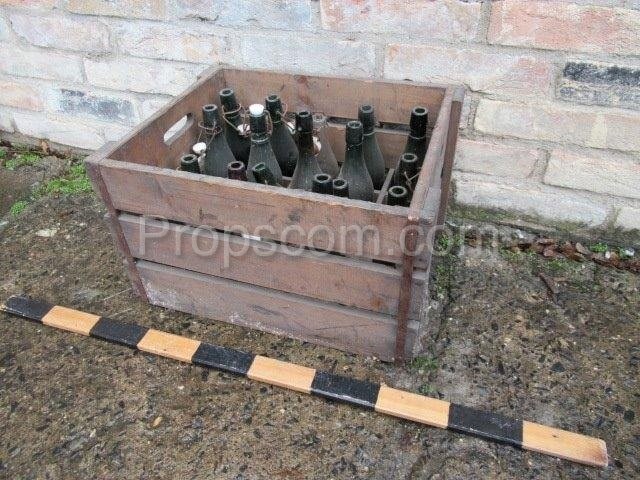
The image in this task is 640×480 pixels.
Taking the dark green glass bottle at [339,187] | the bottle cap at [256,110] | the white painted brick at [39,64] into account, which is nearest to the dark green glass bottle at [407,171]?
the dark green glass bottle at [339,187]

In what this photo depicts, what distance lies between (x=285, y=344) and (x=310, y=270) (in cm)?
34

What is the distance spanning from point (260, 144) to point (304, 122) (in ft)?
0.51

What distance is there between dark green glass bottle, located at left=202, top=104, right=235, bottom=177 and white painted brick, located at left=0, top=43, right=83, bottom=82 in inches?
38.0

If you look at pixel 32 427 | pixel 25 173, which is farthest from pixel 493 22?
pixel 25 173

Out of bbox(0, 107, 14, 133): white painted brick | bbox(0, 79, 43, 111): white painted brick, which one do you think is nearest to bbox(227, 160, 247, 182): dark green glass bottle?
bbox(0, 79, 43, 111): white painted brick

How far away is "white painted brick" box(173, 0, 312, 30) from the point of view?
176 cm

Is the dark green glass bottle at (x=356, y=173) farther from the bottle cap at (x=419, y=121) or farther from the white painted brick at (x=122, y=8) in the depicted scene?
the white painted brick at (x=122, y=8)

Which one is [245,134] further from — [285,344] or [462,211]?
[462,211]

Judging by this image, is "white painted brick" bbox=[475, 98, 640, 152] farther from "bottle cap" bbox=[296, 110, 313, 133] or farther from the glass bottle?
"bottle cap" bbox=[296, 110, 313, 133]

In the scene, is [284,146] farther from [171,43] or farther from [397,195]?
[171,43]

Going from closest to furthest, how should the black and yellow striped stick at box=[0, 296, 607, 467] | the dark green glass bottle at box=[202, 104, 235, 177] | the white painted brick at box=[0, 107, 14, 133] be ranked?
the black and yellow striped stick at box=[0, 296, 607, 467], the dark green glass bottle at box=[202, 104, 235, 177], the white painted brick at box=[0, 107, 14, 133]

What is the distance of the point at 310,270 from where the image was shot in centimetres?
134

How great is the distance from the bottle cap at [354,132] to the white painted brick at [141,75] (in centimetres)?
86

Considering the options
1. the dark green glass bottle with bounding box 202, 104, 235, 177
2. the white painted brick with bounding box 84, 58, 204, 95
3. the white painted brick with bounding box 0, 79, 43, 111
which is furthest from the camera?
the white painted brick with bounding box 0, 79, 43, 111
